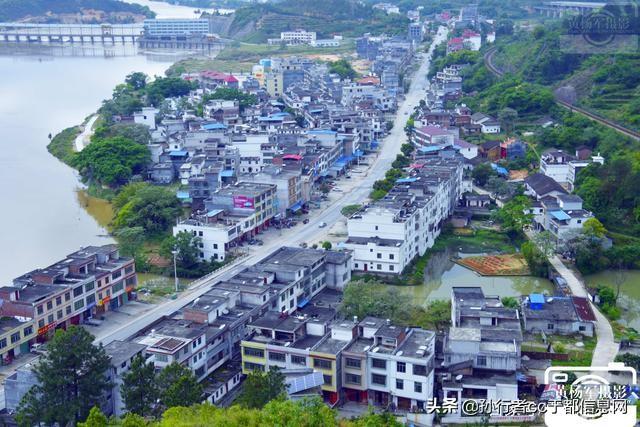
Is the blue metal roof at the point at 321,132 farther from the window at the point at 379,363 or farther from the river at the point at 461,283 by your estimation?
the window at the point at 379,363

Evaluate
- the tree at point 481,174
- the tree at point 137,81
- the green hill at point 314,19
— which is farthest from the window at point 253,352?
the green hill at point 314,19

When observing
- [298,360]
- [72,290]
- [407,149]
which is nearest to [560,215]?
[407,149]

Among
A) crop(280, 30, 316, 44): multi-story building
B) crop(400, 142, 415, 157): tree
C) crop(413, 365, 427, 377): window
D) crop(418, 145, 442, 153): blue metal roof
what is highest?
crop(280, 30, 316, 44): multi-story building

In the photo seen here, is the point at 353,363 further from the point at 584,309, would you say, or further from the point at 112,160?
the point at 112,160

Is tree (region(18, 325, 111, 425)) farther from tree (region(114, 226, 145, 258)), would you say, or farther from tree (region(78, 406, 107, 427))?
tree (region(114, 226, 145, 258))

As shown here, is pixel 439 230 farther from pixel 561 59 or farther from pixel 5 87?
pixel 5 87

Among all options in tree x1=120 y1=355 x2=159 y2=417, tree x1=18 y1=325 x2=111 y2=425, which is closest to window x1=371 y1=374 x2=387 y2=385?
tree x1=120 y1=355 x2=159 y2=417
